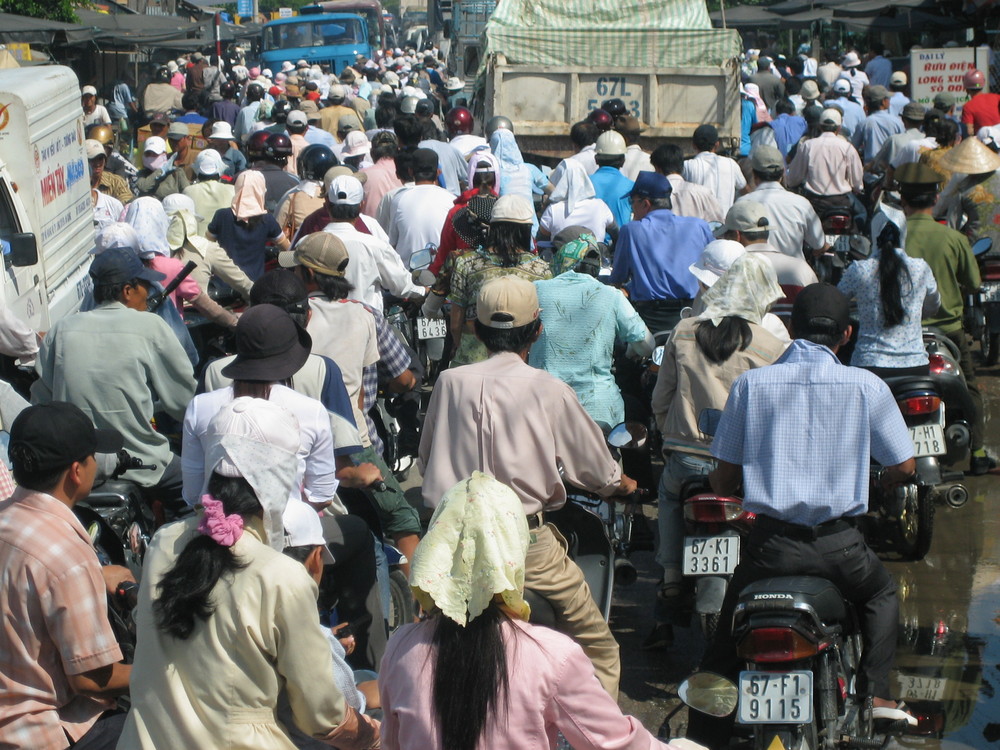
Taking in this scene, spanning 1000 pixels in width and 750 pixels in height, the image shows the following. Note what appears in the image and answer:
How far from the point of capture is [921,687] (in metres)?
5.21

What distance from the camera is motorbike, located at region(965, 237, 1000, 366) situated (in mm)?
9414

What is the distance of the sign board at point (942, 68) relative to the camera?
17.0 m

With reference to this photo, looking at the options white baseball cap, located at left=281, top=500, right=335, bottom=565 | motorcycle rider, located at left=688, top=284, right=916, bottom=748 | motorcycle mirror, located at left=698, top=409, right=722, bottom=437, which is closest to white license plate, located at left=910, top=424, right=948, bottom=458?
motorcycle mirror, located at left=698, top=409, right=722, bottom=437

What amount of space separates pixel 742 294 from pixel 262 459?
2.65m

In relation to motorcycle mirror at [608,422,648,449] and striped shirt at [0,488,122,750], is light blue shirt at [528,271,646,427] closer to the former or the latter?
motorcycle mirror at [608,422,648,449]

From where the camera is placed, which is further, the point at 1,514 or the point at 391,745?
the point at 1,514

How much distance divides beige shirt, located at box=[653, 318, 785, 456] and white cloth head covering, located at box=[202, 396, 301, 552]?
2180 millimetres

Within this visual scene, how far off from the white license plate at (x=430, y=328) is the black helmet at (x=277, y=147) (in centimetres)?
312

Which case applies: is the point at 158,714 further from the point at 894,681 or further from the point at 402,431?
the point at 402,431

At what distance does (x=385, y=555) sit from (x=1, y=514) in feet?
6.78

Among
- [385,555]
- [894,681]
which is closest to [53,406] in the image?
[385,555]

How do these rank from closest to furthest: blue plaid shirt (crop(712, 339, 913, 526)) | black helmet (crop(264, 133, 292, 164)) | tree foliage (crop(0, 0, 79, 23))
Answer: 1. blue plaid shirt (crop(712, 339, 913, 526))
2. black helmet (crop(264, 133, 292, 164))
3. tree foliage (crop(0, 0, 79, 23))

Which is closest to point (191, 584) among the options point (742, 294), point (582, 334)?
point (742, 294)

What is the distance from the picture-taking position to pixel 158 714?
2906mm
